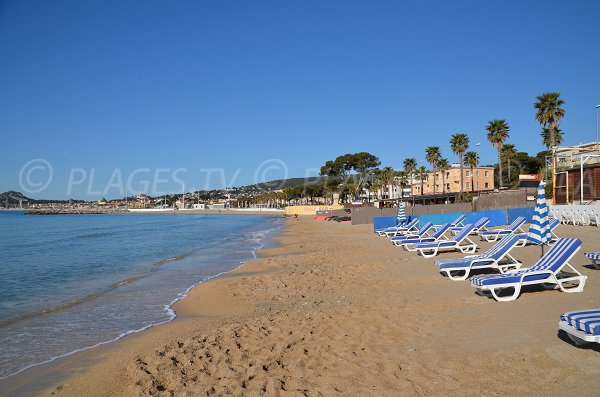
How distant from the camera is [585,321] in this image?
4.36 meters

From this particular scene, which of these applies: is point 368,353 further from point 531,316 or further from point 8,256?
point 8,256

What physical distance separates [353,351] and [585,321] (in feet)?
8.27

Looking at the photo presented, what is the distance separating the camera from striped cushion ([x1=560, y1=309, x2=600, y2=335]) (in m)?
4.23

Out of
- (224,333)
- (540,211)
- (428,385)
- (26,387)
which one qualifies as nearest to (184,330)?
(224,333)

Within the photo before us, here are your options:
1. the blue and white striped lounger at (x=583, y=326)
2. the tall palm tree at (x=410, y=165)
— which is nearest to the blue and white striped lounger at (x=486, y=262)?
the blue and white striped lounger at (x=583, y=326)

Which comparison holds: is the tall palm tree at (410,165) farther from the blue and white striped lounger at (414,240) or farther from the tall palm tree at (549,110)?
the blue and white striped lounger at (414,240)

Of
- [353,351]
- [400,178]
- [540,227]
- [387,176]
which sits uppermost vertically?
[387,176]

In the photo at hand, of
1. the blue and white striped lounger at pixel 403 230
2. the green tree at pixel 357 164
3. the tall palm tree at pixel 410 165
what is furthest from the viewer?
the green tree at pixel 357 164

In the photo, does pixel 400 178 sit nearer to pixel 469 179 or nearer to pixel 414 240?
pixel 469 179

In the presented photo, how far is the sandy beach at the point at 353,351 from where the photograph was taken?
4.27m

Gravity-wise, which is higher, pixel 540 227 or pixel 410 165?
pixel 410 165

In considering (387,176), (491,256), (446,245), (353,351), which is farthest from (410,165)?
(353,351)

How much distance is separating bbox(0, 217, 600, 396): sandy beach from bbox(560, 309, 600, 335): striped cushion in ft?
0.99

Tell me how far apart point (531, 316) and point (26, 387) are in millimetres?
6733
